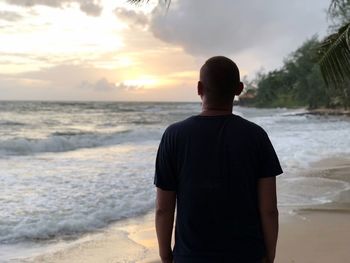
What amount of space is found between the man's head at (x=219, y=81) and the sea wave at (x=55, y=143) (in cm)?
1493

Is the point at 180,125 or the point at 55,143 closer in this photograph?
the point at 180,125

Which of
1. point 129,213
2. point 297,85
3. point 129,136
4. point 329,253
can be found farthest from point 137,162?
point 297,85

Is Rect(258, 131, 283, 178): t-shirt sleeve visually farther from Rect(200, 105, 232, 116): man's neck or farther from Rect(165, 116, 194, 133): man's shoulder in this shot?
Rect(165, 116, 194, 133): man's shoulder

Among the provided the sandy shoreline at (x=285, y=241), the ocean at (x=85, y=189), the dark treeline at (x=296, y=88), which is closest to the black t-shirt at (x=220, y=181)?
the sandy shoreline at (x=285, y=241)

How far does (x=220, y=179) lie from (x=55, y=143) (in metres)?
17.8

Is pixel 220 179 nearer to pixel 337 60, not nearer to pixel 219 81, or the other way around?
pixel 219 81

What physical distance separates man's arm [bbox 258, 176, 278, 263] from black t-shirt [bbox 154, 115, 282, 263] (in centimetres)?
3

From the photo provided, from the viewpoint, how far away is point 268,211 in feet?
7.20

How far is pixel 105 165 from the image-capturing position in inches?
499

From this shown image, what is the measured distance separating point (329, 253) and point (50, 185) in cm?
571

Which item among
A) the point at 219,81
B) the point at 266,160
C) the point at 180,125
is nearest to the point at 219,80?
the point at 219,81

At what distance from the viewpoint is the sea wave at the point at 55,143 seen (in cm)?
1734

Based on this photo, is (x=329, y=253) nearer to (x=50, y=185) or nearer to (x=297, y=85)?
(x=50, y=185)

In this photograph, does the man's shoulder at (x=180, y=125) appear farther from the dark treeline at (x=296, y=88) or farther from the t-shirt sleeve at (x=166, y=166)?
the dark treeline at (x=296, y=88)
